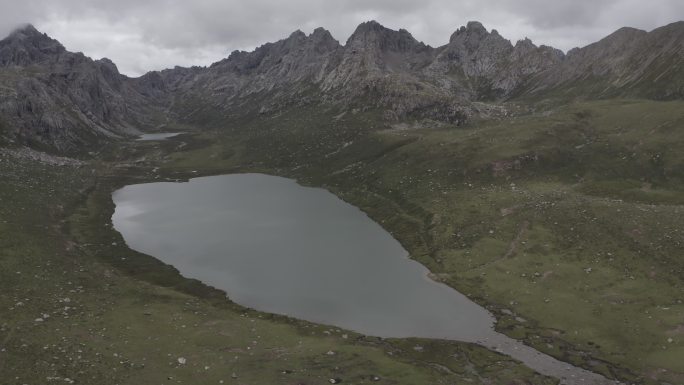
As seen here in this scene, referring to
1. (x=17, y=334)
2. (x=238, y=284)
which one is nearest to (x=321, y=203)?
(x=238, y=284)

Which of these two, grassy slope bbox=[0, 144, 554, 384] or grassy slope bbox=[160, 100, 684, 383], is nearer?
grassy slope bbox=[0, 144, 554, 384]

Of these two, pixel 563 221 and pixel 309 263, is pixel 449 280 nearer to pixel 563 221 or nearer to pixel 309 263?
pixel 309 263

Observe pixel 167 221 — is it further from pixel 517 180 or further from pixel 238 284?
pixel 517 180

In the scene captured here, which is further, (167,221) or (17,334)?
(167,221)

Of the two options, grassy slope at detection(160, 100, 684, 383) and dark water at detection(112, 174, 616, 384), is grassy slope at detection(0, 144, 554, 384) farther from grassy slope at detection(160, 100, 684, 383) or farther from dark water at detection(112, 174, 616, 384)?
grassy slope at detection(160, 100, 684, 383)

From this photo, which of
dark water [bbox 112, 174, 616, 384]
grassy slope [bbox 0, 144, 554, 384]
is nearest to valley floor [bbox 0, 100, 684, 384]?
grassy slope [bbox 0, 144, 554, 384]
